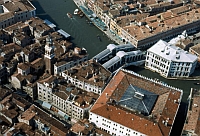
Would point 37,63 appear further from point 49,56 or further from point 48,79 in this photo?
point 48,79

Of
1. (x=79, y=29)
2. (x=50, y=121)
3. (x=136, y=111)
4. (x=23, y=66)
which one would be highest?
(x=79, y=29)

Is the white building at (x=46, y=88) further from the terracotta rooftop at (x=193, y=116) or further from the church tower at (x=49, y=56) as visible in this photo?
the terracotta rooftop at (x=193, y=116)

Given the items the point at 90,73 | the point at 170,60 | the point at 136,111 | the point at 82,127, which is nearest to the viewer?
the point at 82,127

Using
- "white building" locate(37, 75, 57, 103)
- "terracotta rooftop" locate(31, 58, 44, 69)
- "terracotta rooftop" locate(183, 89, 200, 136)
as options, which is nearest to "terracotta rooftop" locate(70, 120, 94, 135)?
"white building" locate(37, 75, 57, 103)

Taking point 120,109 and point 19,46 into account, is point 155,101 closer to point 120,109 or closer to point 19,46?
point 120,109

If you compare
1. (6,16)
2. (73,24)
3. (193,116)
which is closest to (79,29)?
(73,24)

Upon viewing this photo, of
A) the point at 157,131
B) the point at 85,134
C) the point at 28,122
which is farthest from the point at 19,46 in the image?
the point at 157,131
